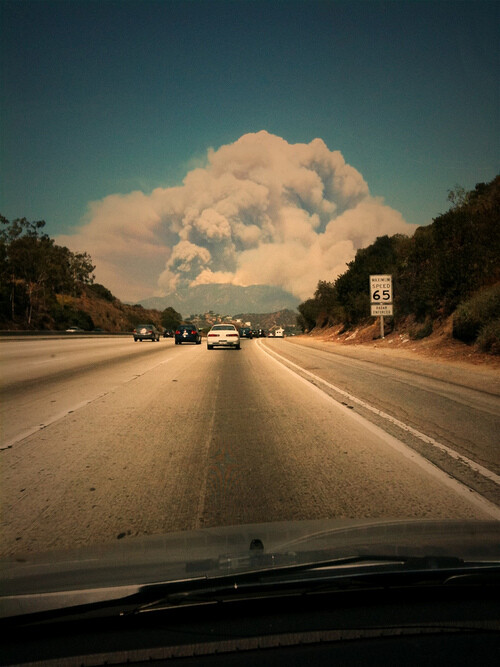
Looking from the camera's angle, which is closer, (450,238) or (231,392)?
(231,392)

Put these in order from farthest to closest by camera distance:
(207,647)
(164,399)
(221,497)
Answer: (164,399) → (221,497) → (207,647)

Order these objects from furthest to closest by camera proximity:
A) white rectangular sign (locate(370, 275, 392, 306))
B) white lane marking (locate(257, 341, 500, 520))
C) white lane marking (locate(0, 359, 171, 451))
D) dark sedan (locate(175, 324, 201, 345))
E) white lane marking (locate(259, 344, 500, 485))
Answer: dark sedan (locate(175, 324, 201, 345)) → white rectangular sign (locate(370, 275, 392, 306)) → white lane marking (locate(0, 359, 171, 451)) → white lane marking (locate(259, 344, 500, 485)) → white lane marking (locate(257, 341, 500, 520))

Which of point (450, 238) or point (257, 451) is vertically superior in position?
point (450, 238)

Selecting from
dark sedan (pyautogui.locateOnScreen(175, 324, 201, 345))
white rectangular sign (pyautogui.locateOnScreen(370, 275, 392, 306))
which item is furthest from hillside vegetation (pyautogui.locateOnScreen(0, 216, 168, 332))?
white rectangular sign (pyautogui.locateOnScreen(370, 275, 392, 306))

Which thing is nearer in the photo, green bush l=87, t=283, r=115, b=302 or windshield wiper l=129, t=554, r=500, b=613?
windshield wiper l=129, t=554, r=500, b=613

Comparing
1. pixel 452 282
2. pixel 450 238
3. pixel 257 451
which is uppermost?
pixel 450 238

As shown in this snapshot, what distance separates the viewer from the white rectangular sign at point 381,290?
109 ft

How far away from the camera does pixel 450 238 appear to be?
2802 centimetres

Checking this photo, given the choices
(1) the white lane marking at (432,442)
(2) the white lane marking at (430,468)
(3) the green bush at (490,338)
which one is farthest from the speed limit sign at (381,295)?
(2) the white lane marking at (430,468)

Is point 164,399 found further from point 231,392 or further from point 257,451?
point 257,451

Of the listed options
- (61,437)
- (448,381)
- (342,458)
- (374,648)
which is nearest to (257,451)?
(342,458)

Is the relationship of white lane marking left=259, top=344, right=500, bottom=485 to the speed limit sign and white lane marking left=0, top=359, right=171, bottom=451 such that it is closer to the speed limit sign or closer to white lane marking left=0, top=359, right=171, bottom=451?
white lane marking left=0, top=359, right=171, bottom=451

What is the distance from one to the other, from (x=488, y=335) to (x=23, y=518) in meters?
18.7

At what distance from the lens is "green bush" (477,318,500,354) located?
63.8 feet
